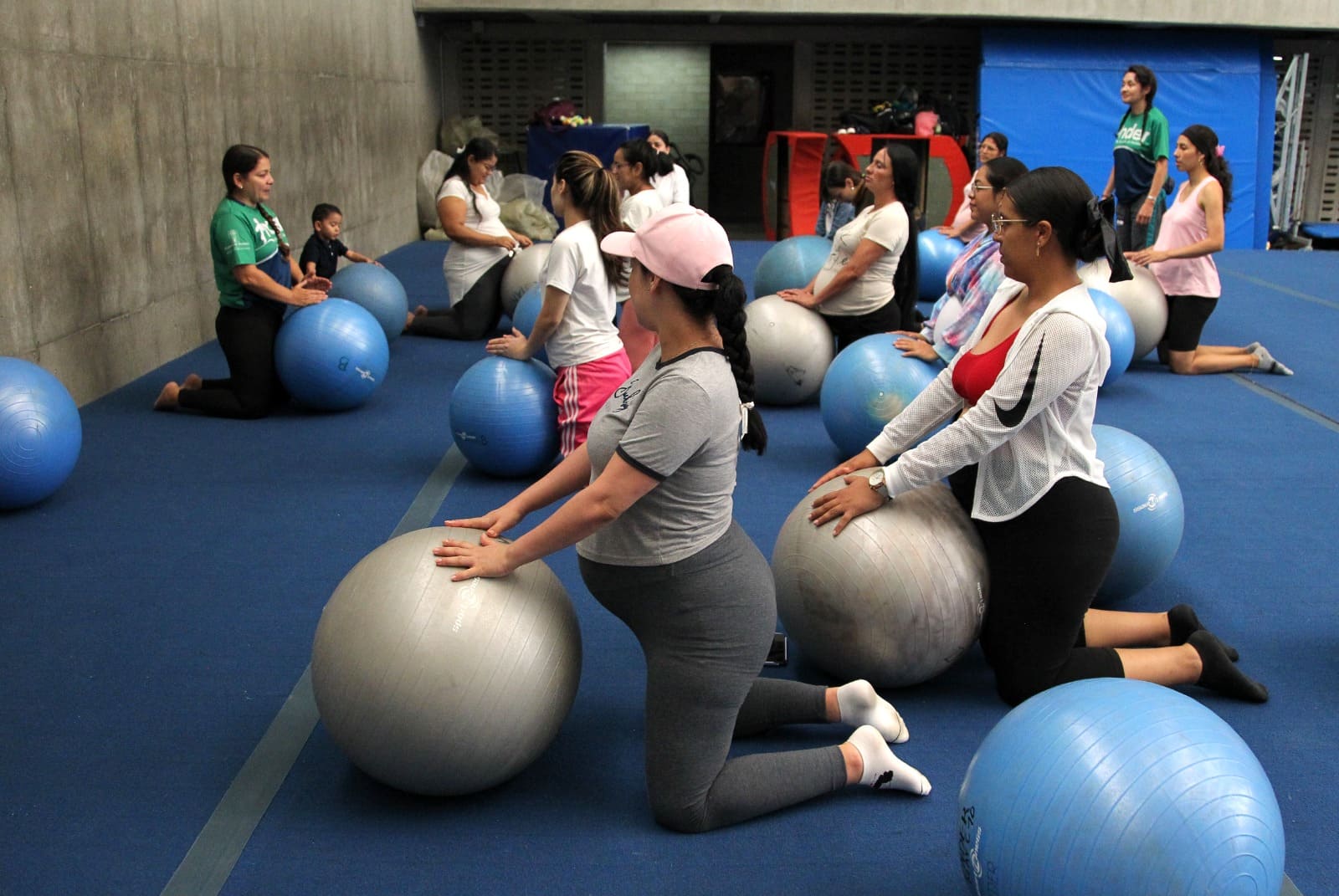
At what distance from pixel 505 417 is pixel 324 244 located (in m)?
3.36

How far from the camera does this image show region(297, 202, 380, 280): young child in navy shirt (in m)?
7.66

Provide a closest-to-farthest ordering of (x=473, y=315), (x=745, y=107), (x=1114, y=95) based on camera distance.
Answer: (x=473, y=315) → (x=1114, y=95) → (x=745, y=107)

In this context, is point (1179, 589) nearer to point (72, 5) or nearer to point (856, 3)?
point (72, 5)

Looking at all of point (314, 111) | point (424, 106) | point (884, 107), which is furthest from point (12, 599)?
point (884, 107)

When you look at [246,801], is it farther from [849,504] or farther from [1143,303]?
[1143,303]

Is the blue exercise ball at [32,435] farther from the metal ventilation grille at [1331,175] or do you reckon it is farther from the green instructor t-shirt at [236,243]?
the metal ventilation grille at [1331,175]

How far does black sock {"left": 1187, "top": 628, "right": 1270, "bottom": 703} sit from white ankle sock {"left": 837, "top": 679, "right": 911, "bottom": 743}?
0.91m

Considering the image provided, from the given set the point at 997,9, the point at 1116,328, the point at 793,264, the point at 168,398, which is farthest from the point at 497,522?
the point at 997,9

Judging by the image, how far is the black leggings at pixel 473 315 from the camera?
838 centimetres

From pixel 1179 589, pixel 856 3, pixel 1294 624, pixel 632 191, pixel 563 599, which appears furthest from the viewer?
pixel 856 3

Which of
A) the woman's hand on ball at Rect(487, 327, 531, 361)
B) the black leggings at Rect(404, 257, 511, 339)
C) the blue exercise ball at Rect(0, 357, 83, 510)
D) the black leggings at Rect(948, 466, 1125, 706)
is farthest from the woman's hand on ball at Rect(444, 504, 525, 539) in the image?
the black leggings at Rect(404, 257, 511, 339)

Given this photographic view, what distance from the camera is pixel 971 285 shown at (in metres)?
5.02

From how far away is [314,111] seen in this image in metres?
10.2

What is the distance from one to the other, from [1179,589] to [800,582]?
160 cm
